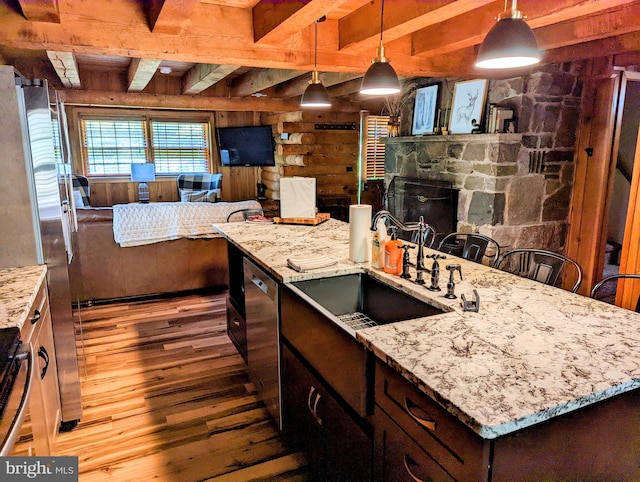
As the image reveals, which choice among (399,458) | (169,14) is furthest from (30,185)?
(399,458)

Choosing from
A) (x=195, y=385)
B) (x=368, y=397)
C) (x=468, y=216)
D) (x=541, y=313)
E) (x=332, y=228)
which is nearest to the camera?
(x=368, y=397)

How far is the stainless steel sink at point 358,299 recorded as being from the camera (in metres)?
1.96

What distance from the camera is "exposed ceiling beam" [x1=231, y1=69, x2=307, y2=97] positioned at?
4.51m

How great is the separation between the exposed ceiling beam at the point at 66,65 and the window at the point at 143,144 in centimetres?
168

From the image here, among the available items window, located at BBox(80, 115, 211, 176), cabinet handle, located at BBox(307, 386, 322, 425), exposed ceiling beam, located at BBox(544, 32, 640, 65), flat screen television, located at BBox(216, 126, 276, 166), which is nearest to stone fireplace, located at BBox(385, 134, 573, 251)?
exposed ceiling beam, located at BBox(544, 32, 640, 65)

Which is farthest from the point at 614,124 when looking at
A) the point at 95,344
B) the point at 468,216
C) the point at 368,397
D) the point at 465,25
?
the point at 95,344

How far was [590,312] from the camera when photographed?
1609mm

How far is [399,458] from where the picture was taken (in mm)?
1267

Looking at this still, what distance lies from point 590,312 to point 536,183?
262cm

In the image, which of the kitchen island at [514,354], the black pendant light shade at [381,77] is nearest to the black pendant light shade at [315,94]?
the black pendant light shade at [381,77]

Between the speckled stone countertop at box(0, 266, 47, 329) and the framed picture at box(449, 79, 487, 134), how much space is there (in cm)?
343

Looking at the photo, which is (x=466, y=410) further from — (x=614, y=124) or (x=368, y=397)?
(x=614, y=124)

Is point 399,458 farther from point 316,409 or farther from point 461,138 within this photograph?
point 461,138

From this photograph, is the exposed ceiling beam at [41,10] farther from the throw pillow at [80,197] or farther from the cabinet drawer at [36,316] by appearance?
the throw pillow at [80,197]
